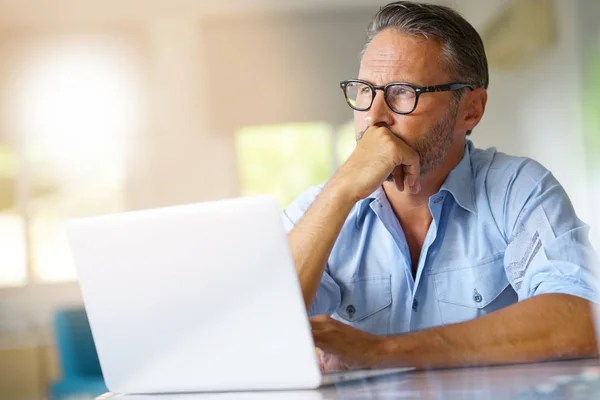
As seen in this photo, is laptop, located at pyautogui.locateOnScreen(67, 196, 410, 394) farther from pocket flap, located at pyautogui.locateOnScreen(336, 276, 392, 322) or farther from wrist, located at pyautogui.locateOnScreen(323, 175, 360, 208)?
pocket flap, located at pyautogui.locateOnScreen(336, 276, 392, 322)

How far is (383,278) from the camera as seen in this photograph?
1701 mm

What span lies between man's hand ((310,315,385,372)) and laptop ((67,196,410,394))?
0.09 metres

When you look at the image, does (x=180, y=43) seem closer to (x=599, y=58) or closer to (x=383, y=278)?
(x=599, y=58)

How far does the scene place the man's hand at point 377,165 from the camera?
5.01 feet

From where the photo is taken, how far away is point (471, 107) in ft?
6.18

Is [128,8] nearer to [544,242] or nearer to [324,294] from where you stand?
[324,294]

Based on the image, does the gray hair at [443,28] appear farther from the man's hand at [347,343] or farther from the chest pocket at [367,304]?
the man's hand at [347,343]

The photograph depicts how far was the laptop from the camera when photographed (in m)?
0.96

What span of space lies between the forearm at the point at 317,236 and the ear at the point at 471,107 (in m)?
0.50

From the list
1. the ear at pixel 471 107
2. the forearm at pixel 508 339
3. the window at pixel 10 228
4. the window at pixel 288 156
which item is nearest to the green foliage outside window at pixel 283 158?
the window at pixel 288 156

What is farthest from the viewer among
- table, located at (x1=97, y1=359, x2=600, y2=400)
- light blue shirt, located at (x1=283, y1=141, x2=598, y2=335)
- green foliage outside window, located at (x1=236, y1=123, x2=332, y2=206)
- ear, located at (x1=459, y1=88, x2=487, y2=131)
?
green foliage outside window, located at (x1=236, y1=123, x2=332, y2=206)

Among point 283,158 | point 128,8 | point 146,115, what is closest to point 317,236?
point 283,158

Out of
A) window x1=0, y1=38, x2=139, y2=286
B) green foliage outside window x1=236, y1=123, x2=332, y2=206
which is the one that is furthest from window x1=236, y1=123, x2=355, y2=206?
window x1=0, y1=38, x2=139, y2=286

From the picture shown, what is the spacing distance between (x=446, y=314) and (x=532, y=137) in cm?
251
